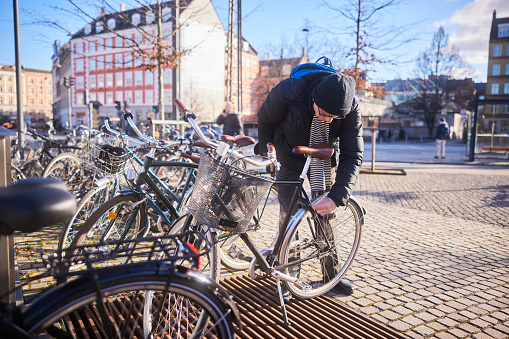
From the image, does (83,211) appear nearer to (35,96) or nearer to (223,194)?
(223,194)

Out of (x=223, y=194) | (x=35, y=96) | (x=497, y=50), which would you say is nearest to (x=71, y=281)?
(x=223, y=194)

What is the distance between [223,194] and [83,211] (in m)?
2.04

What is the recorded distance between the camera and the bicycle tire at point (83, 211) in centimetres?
344

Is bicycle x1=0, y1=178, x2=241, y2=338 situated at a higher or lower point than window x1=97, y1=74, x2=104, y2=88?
lower

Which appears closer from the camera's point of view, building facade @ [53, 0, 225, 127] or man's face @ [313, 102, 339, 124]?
man's face @ [313, 102, 339, 124]

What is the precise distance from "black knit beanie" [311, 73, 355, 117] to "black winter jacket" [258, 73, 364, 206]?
13.5 inches

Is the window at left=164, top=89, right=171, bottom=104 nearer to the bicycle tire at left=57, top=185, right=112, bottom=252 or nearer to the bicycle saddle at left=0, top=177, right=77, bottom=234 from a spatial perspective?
the bicycle tire at left=57, top=185, right=112, bottom=252

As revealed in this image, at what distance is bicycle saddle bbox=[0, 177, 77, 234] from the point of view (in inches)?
51.9

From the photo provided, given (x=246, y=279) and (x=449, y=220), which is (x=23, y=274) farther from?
(x=449, y=220)

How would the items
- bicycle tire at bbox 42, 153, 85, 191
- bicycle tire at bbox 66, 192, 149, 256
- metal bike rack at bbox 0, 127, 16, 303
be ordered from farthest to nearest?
bicycle tire at bbox 42, 153, 85, 191 → bicycle tire at bbox 66, 192, 149, 256 → metal bike rack at bbox 0, 127, 16, 303

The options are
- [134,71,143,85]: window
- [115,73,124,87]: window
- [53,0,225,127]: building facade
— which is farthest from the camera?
[115,73,124,87]: window

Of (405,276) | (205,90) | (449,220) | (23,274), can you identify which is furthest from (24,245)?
(205,90)

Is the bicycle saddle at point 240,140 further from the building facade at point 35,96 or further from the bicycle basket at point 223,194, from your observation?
the building facade at point 35,96

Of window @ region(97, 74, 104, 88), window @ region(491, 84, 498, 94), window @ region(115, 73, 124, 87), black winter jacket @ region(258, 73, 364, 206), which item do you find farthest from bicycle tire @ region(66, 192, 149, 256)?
window @ region(491, 84, 498, 94)
